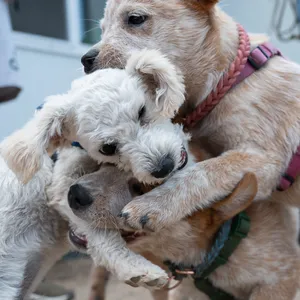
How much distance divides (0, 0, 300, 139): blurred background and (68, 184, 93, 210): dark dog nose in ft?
7.71

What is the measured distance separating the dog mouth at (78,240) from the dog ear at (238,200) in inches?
17.4

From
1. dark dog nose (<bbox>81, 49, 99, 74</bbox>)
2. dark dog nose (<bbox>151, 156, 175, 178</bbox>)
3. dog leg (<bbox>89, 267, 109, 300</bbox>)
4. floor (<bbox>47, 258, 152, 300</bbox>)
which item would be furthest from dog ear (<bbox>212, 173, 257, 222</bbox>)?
floor (<bbox>47, 258, 152, 300</bbox>)

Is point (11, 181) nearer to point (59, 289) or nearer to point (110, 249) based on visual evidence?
point (110, 249)

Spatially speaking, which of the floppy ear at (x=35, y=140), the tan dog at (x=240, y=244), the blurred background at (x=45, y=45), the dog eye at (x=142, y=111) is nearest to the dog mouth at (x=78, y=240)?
the tan dog at (x=240, y=244)

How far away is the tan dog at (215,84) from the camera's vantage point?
1.76 m

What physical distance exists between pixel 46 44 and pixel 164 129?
112 inches

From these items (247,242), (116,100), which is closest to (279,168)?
(247,242)

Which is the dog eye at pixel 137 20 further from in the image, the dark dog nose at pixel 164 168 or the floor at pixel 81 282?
the floor at pixel 81 282

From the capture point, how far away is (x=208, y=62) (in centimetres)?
187

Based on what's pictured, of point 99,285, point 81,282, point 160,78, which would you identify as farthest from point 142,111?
point 81,282

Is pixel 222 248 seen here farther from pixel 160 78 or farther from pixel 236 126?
pixel 160 78

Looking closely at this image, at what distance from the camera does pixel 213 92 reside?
6.09 feet

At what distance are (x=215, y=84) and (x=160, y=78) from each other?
402 millimetres

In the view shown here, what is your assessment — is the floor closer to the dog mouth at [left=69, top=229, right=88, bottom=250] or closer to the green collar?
the green collar
